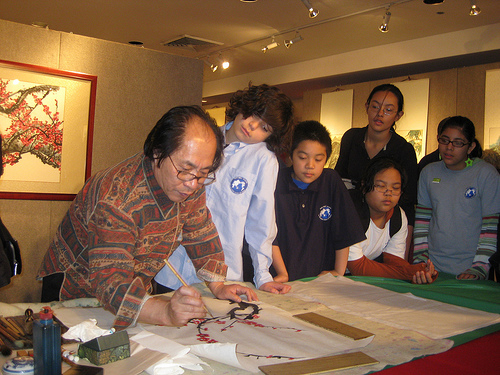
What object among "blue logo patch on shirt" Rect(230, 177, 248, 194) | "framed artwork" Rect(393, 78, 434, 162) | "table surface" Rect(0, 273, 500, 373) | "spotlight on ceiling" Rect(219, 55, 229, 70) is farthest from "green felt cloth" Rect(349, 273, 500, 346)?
"spotlight on ceiling" Rect(219, 55, 229, 70)

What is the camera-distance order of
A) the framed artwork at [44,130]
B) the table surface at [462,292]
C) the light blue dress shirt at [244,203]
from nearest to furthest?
the table surface at [462,292]
the light blue dress shirt at [244,203]
the framed artwork at [44,130]

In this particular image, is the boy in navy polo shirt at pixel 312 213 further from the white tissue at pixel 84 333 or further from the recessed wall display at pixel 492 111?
the recessed wall display at pixel 492 111

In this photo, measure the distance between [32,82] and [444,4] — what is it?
3.75 metres

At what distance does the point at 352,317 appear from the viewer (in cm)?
136

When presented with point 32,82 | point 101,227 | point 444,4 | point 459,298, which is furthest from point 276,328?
point 444,4

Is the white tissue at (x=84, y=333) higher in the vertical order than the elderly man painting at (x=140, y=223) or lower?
lower

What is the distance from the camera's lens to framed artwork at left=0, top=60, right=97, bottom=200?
2980 millimetres

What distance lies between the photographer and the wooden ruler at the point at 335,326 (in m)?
1.16

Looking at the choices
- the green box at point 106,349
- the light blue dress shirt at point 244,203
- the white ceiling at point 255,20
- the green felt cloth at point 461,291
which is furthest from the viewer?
the white ceiling at point 255,20

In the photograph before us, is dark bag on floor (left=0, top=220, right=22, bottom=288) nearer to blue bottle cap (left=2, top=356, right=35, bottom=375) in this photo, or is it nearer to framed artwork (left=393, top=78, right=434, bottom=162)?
blue bottle cap (left=2, top=356, right=35, bottom=375)

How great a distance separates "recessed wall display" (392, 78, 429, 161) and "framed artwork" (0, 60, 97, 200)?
3.98m

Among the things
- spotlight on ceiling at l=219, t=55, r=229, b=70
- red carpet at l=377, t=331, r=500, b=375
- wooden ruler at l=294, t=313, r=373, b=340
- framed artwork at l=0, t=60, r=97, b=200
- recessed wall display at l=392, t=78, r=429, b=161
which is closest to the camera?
red carpet at l=377, t=331, r=500, b=375

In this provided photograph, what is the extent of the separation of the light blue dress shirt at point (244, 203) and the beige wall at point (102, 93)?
1723 mm

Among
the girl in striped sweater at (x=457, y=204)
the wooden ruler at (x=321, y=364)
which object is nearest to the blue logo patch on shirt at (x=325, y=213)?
the girl in striped sweater at (x=457, y=204)
